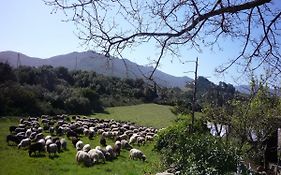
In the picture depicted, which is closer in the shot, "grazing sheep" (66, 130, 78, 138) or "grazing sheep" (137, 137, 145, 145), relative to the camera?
"grazing sheep" (137, 137, 145, 145)

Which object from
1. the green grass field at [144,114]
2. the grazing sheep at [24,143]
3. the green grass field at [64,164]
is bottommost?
the green grass field at [64,164]

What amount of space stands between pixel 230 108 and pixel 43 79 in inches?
2460

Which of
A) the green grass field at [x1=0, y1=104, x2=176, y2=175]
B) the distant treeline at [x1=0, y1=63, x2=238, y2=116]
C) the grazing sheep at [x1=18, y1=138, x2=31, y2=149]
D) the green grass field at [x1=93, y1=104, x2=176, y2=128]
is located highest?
the distant treeline at [x1=0, y1=63, x2=238, y2=116]

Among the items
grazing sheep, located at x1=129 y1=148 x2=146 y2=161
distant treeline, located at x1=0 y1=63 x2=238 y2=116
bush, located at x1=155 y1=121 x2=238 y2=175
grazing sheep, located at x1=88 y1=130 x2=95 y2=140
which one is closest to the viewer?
bush, located at x1=155 y1=121 x2=238 y2=175

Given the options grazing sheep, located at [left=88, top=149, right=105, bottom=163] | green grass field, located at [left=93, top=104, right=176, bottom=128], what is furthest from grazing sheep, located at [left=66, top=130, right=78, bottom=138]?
green grass field, located at [left=93, top=104, right=176, bottom=128]

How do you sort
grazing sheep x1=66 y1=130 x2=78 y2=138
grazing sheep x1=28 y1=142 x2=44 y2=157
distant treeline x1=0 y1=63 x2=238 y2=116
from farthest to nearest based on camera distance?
distant treeline x1=0 y1=63 x2=238 y2=116
grazing sheep x1=66 y1=130 x2=78 y2=138
grazing sheep x1=28 y1=142 x2=44 y2=157

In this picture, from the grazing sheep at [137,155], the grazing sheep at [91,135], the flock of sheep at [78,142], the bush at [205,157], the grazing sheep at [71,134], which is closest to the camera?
the bush at [205,157]

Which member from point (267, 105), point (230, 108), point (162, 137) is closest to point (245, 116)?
point (267, 105)

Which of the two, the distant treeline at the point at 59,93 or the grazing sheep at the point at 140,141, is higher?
the distant treeline at the point at 59,93

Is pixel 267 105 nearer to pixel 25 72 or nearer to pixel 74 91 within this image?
pixel 74 91

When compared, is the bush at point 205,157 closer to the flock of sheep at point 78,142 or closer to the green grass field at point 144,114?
the flock of sheep at point 78,142

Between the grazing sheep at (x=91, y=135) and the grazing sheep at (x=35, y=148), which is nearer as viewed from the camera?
the grazing sheep at (x=35, y=148)

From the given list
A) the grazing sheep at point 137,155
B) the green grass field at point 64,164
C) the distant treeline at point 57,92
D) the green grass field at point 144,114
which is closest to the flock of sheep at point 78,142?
the grazing sheep at point 137,155

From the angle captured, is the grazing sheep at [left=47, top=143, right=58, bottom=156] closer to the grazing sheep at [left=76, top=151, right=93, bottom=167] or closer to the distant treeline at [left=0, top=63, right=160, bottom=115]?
the grazing sheep at [left=76, top=151, right=93, bottom=167]
